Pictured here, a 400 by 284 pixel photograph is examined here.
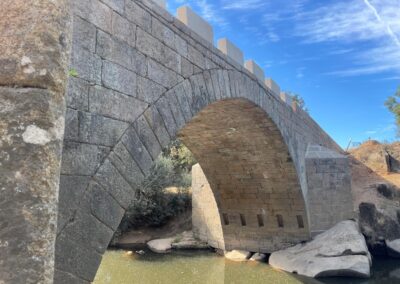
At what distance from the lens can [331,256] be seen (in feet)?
30.2

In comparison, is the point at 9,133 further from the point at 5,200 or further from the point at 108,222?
the point at 108,222

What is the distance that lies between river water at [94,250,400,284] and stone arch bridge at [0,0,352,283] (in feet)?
10.2

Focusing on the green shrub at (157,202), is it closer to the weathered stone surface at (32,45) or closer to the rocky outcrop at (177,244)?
the rocky outcrop at (177,244)

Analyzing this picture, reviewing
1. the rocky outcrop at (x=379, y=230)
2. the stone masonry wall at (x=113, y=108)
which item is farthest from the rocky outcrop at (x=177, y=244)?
the stone masonry wall at (x=113, y=108)

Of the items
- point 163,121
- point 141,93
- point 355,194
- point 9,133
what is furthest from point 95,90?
point 355,194

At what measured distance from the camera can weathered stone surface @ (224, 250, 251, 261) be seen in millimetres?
11516

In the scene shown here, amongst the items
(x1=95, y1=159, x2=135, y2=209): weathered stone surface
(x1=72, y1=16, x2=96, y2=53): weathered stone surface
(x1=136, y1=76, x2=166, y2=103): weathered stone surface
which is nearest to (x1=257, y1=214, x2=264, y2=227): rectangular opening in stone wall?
(x1=136, y1=76, x2=166, y2=103): weathered stone surface

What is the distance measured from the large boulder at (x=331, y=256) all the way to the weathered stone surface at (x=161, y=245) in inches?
171

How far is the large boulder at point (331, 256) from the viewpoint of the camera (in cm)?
863

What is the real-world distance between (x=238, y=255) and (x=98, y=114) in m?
9.82

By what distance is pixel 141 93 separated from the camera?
3492 mm

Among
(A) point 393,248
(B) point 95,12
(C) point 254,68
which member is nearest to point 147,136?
(B) point 95,12

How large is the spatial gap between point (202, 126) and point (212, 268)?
14.8ft

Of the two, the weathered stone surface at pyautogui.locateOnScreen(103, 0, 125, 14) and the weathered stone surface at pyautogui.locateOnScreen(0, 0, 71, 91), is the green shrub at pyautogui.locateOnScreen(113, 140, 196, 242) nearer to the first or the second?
the weathered stone surface at pyautogui.locateOnScreen(103, 0, 125, 14)
